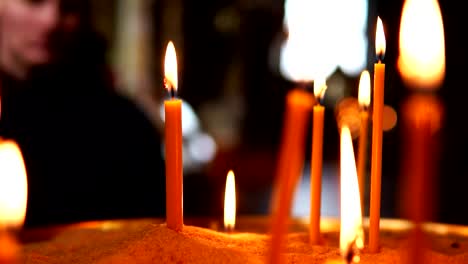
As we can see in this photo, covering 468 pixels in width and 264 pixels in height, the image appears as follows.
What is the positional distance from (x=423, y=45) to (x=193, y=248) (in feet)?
0.99

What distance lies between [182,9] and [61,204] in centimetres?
269

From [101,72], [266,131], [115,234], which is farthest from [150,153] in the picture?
[266,131]

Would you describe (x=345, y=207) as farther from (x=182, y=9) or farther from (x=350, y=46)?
(x=182, y=9)

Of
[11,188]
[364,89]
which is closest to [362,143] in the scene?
[364,89]

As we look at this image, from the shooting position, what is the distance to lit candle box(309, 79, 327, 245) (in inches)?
29.7

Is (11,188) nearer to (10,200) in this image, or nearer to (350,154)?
(10,200)

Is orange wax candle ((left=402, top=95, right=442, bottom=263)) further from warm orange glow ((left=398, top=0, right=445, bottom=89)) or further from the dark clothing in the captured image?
the dark clothing

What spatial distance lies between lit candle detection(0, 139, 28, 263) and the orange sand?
0.14 m

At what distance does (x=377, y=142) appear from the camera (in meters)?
0.72

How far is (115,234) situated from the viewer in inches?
33.2

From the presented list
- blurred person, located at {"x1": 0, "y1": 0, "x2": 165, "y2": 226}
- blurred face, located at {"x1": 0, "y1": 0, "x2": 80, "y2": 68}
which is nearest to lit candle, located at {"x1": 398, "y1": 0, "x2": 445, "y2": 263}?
blurred person, located at {"x1": 0, "y1": 0, "x2": 165, "y2": 226}

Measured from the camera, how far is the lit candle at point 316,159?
0.75 m

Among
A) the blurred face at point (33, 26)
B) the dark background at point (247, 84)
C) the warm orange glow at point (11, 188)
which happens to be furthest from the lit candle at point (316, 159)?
the dark background at point (247, 84)

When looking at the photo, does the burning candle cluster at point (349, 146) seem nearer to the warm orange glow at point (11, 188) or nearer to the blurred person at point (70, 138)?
the warm orange glow at point (11, 188)
